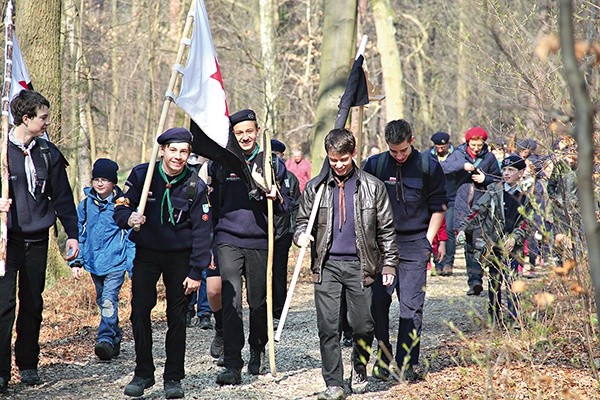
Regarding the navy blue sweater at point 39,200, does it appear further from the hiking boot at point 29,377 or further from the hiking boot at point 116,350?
the hiking boot at point 116,350

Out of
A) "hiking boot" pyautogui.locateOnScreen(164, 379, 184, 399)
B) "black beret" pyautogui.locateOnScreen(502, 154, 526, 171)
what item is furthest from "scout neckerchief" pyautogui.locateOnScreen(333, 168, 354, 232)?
"black beret" pyautogui.locateOnScreen(502, 154, 526, 171)

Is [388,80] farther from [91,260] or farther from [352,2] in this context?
[91,260]

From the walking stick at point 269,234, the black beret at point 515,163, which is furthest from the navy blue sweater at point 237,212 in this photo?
the black beret at point 515,163

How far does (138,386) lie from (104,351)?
5.84 ft

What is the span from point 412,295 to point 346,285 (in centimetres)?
83

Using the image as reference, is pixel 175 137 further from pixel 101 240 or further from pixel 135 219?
pixel 101 240

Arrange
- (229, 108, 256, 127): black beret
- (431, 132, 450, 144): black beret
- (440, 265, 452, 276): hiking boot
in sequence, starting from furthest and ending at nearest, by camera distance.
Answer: (440, 265, 452, 276): hiking boot, (431, 132, 450, 144): black beret, (229, 108, 256, 127): black beret

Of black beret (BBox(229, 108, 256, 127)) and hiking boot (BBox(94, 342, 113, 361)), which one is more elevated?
black beret (BBox(229, 108, 256, 127))

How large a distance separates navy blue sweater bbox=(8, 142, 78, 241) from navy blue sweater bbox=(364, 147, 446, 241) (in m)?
2.48

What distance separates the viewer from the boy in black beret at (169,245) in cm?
710

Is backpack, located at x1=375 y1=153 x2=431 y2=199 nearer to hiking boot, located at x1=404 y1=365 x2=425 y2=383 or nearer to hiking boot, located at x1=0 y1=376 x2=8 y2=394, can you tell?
hiking boot, located at x1=404 y1=365 x2=425 y2=383

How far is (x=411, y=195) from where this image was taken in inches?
305

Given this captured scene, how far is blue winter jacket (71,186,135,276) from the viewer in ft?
29.5

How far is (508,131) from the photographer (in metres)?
9.55
